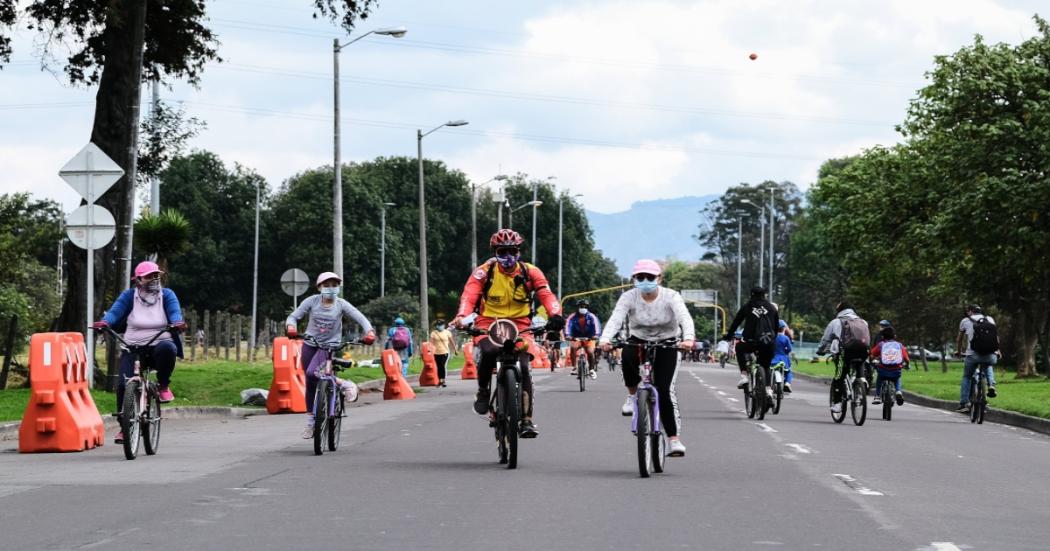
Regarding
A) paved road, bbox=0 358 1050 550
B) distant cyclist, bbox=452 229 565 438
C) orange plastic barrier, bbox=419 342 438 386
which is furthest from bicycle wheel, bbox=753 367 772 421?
orange plastic barrier, bbox=419 342 438 386

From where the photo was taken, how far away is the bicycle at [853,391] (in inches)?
845

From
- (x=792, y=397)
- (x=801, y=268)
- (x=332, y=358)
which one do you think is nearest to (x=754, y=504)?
(x=332, y=358)

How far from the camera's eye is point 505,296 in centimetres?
1352

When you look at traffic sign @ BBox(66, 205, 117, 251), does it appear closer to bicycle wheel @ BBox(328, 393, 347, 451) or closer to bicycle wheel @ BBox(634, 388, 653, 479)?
bicycle wheel @ BBox(328, 393, 347, 451)

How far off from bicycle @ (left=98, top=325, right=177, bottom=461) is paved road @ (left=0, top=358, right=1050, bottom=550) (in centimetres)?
34

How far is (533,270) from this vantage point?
13.7 meters

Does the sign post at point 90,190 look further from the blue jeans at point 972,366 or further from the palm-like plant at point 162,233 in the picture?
the palm-like plant at point 162,233

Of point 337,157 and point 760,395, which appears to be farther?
point 337,157

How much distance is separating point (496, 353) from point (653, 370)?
1.31 meters

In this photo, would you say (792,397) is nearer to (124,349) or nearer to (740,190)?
(124,349)

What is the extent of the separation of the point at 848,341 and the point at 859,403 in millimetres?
857

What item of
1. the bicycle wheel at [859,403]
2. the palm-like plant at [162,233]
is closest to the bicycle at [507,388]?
the bicycle wheel at [859,403]

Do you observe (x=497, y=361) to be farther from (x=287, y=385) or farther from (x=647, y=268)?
(x=287, y=385)

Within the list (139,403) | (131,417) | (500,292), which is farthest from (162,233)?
(500,292)
